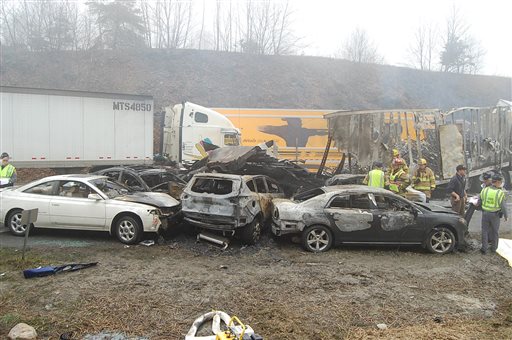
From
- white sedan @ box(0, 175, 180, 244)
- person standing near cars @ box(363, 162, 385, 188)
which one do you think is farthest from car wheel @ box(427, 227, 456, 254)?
white sedan @ box(0, 175, 180, 244)

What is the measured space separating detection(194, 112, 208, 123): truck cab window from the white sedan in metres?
7.93

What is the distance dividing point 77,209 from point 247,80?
27543 mm

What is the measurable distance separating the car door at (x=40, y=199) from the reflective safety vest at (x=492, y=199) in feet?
27.5

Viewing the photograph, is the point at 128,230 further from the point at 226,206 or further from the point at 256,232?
the point at 256,232

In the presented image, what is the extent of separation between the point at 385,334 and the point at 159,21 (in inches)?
1676

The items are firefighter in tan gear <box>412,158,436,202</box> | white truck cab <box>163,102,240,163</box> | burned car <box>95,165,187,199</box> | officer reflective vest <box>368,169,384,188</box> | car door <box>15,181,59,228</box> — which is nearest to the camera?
car door <box>15,181,59,228</box>

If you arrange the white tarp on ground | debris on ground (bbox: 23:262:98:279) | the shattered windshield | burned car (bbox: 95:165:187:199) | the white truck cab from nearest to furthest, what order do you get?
debris on ground (bbox: 23:262:98:279) → the white tarp on ground → the shattered windshield → burned car (bbox: 95:165:187:199) → the white truck cab

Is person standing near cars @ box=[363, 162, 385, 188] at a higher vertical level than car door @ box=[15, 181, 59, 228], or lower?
higher

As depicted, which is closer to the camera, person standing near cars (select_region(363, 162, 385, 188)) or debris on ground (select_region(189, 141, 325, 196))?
person standing near cars (select_region(363, 162, 385, 188))

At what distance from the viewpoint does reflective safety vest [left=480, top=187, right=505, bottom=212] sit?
737cm

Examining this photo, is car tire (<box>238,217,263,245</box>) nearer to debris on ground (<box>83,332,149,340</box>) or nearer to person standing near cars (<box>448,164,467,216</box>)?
debris on ground (<box>83,332,149,340</box>)

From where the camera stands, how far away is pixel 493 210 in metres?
7.43

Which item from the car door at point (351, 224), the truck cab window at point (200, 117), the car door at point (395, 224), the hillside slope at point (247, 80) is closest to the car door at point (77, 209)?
the car door at point (351, 224)

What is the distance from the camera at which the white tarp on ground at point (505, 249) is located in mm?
7289
